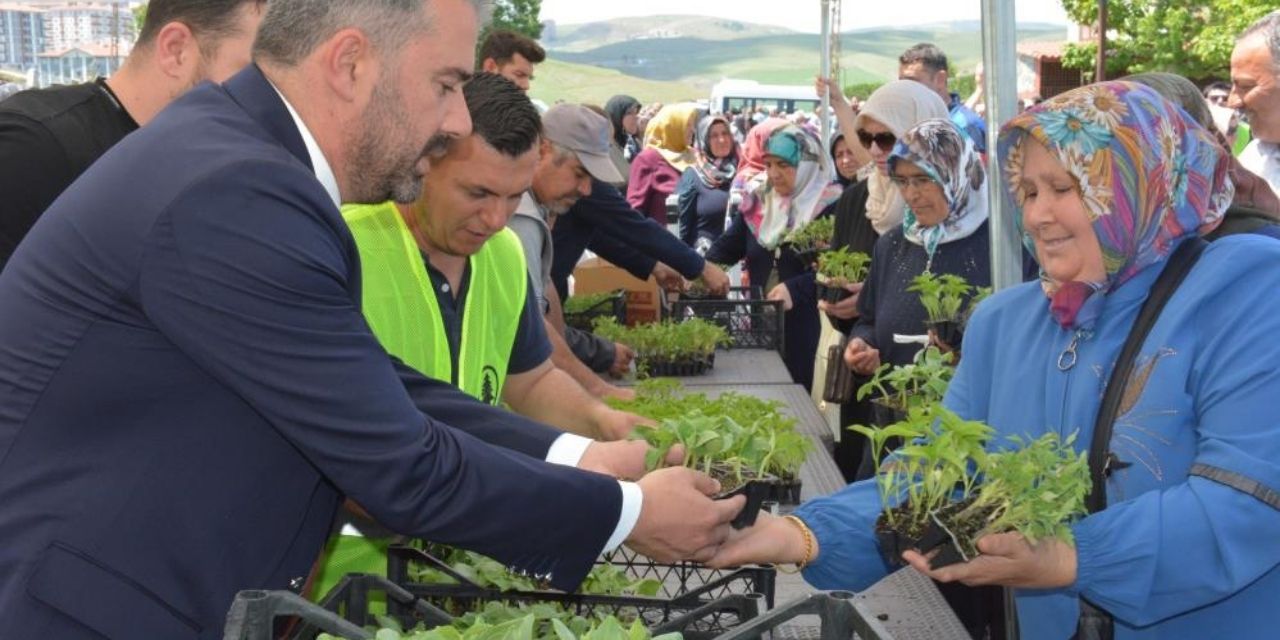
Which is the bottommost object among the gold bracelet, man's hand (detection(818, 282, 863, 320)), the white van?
the white van

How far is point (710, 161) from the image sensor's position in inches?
397

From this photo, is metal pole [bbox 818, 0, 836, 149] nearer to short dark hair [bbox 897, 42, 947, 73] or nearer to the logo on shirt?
short dark hair [bbox 897, 42, 947, 73]

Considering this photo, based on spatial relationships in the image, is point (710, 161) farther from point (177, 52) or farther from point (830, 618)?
point (830, 618)

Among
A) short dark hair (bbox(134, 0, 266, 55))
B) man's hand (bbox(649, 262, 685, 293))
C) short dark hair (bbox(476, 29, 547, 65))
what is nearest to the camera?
short dark hair (bbox(134, 0, 266, 55))

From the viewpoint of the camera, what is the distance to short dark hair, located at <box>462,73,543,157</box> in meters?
2.92

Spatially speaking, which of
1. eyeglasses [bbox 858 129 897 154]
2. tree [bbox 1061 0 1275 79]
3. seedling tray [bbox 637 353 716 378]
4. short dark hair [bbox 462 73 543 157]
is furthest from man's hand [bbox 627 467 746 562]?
tree [bbox 1061 0 1275 79]

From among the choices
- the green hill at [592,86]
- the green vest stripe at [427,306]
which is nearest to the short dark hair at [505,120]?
the green vest stripe at [427,306]

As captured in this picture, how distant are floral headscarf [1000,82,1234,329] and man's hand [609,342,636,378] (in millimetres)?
2714

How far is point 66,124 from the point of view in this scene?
2.81 meters

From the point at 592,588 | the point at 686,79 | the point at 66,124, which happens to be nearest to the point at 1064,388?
the point at 592,588

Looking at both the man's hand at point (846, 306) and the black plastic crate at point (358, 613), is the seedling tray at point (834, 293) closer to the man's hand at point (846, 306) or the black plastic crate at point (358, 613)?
the man's hand at point (846, 306)

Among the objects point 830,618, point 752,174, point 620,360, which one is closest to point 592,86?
point 752,174

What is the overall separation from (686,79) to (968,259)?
18060 centimetres

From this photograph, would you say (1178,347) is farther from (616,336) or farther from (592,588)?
(616,336)
